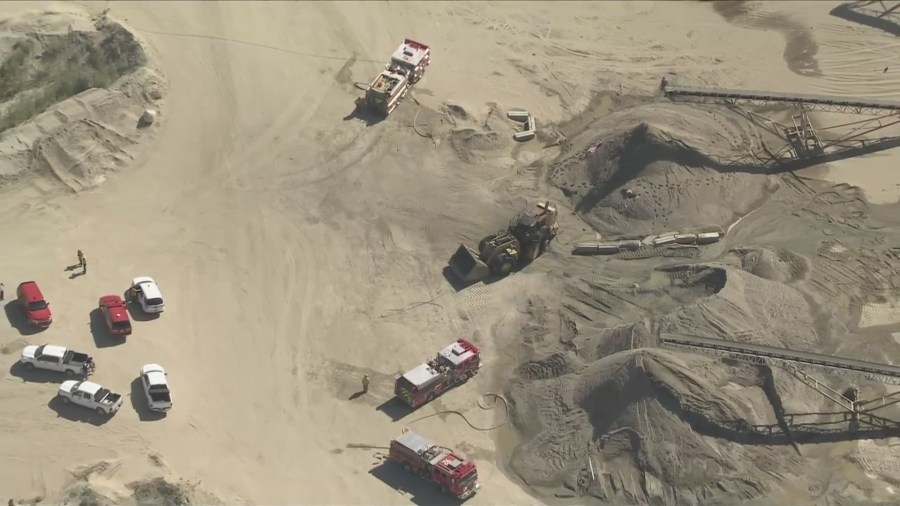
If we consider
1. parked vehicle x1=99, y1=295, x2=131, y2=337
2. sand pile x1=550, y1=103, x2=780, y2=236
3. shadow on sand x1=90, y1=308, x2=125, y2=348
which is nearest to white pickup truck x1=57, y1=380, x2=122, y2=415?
shadow on sand x1=90, y1=308, x2=125, y2=348

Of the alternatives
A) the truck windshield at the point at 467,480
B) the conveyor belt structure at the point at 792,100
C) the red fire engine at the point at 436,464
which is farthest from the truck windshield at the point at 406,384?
the conveyor belt structure at the point at 792,100

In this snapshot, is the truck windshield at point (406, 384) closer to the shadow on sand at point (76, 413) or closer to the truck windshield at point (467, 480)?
the truck windshield at point (467, 480)

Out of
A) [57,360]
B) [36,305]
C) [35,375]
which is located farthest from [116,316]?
[35,375]

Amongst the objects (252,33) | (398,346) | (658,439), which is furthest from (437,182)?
(658,439)

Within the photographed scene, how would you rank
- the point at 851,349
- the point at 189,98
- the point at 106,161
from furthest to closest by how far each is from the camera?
the point at 189,98
the point at 106,161
the point at 851,349

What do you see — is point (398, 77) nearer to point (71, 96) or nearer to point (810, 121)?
point (71, 96)

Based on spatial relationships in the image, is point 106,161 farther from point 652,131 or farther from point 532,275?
point 652,131
